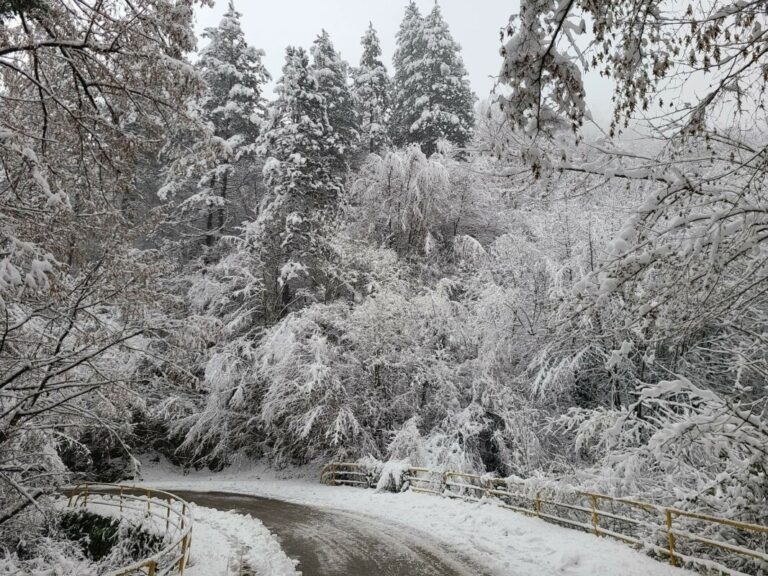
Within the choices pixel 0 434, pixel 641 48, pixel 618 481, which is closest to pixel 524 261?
pixel 618 481

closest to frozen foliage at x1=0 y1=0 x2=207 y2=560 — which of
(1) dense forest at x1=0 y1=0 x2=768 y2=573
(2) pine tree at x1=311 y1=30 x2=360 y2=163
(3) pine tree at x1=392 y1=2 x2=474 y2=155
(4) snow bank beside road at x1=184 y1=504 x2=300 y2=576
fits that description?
(1) dense forest at x1=0 y1=0 x2=768 y2=573

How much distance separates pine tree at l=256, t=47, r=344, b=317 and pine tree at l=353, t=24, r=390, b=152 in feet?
16.4

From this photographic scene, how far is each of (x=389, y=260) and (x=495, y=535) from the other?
41.0ft

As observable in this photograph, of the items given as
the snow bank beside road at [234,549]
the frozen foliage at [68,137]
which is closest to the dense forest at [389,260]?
the frozen foliage at [68,137]

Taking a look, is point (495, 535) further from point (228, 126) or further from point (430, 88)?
point (430, 88)

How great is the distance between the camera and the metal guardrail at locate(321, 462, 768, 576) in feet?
21.2

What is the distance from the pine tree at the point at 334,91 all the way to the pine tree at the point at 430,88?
142 inches

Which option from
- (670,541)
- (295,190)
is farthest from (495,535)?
(295,190)

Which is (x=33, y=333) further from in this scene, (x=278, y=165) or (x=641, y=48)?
(x=278, y=165)

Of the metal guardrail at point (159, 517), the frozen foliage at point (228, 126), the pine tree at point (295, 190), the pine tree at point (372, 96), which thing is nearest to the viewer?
the metal guardrail at point (159, 517)

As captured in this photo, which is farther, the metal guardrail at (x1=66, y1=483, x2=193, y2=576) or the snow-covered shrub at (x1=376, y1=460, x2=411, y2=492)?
the snow-covered shrub at (x1=376, y1=460, x2=411, y2=492)

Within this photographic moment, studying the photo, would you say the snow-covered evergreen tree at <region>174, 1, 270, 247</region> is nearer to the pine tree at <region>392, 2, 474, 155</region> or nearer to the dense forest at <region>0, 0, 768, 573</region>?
the dense forest at <region>0, 0, 768, 573</region>

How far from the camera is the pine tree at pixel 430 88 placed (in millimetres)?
27031

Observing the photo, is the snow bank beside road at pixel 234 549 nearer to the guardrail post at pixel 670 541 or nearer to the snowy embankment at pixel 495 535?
the snowy embankment at pixel 495 535
